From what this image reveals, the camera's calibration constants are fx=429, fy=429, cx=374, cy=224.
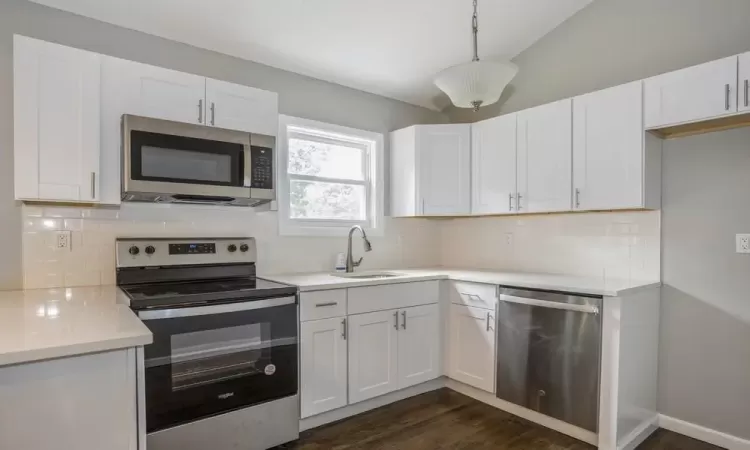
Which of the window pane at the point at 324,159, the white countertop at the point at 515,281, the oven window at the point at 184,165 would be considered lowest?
the white countertop at the point at 515,281

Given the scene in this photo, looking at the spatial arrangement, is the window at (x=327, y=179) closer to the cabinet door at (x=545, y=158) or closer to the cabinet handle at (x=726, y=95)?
the cabinet door at (x=545, y=158)

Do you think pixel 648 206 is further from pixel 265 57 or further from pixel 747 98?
pixel 265 57

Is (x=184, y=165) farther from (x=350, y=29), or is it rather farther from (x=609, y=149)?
(x=609, y=149)

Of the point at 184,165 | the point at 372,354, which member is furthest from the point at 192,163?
the point at 372,354

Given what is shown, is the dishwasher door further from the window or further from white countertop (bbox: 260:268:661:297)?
the window

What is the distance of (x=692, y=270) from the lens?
8.61ft

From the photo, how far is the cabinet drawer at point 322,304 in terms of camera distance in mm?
2502

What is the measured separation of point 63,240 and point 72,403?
4.66 feet

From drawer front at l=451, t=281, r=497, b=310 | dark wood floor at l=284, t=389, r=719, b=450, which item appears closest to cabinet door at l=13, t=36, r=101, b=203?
dark wood floor at l=284, t=389, r=719, b=450

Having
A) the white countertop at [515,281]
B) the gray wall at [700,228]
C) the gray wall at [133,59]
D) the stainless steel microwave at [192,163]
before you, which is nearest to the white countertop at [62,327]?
the gray wall at [133,59]

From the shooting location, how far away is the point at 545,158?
297cm

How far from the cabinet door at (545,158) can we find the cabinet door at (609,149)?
0.06 metres

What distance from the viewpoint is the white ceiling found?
8.18ft

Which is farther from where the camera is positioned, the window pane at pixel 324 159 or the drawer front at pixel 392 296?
the window pane at pixel 324 159
